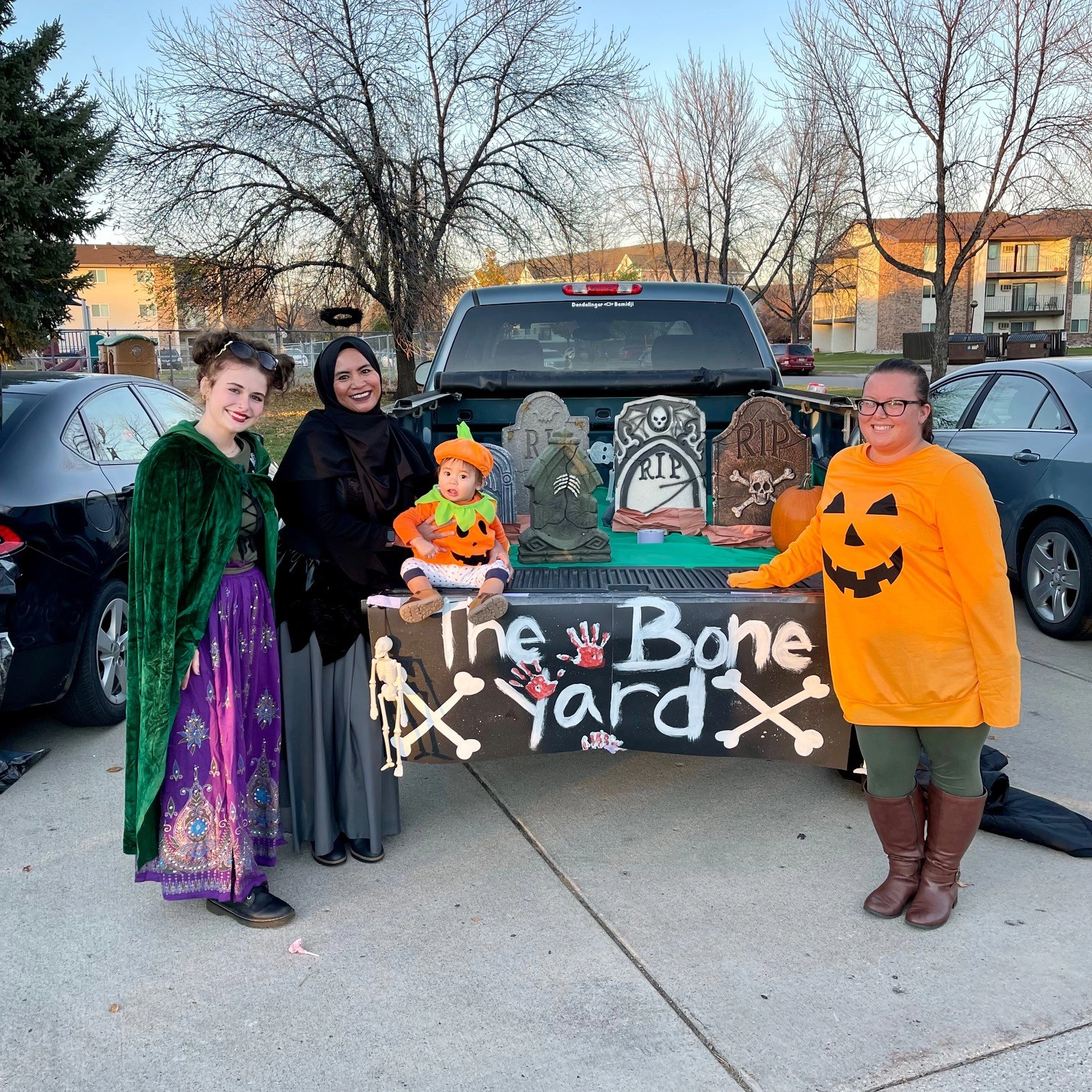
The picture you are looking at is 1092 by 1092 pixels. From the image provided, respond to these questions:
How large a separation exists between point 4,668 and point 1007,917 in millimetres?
3827

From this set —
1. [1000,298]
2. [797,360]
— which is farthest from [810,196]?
[1000,298]

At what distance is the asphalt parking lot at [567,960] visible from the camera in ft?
7.91

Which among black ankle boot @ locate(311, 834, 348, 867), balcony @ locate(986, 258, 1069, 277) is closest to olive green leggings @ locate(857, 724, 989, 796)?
black ankle boot @ locate(311, 834, 348, 867)

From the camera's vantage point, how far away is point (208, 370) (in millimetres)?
2918

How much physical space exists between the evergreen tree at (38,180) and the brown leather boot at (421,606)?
709 inches

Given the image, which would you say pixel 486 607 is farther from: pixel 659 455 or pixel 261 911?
pixel 659 455

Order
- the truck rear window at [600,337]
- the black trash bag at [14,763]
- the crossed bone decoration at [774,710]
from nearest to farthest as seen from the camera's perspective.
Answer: the crossed bone decoration at [774,710] → the black trash bag at [14,763] → the truck rear window at [600,337]

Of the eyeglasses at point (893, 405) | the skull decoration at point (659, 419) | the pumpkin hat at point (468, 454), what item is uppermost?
the eyeglasses at point (893, 405)

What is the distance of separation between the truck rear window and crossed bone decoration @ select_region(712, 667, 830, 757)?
240cm

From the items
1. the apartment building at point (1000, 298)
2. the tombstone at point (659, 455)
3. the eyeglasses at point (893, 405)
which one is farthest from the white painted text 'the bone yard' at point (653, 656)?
the apartment building at point (1000, 298)

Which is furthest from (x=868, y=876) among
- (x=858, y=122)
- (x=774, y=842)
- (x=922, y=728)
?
(x=858, y=122)

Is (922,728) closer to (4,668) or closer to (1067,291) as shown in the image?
(4,668)

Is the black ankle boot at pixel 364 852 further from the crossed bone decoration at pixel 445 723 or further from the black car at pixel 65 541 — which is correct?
the black car at pixel 65 541

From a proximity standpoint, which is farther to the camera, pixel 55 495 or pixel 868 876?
pixel 55 495
